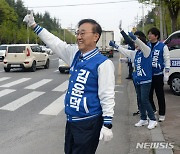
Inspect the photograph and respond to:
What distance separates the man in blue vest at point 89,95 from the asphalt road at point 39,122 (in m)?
2.13

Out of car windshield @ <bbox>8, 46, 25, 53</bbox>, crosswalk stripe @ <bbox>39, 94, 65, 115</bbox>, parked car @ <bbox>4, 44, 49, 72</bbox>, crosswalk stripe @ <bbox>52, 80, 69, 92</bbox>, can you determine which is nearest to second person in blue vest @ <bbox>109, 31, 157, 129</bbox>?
crosswalk stripe @ <bbox>39, 94, 65, 115</bbox>

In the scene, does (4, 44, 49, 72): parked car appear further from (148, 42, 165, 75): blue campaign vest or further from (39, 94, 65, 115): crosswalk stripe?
(148, 42, 165, 75): blue campaign vest

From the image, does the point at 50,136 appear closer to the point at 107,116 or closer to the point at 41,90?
the point at 107,116

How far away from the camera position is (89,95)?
124 inches

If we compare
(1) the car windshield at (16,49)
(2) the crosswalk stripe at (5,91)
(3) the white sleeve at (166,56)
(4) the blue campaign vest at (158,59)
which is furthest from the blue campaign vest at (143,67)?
(1) the car windshield at (16,49)

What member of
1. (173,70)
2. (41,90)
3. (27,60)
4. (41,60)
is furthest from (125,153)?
(41,60)

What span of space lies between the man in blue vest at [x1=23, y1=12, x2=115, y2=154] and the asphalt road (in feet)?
6.98

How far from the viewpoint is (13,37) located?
69.8 m

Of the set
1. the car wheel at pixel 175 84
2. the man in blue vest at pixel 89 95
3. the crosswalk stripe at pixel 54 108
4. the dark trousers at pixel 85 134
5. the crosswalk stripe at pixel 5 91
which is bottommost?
the crosswalk stripe at pixel 54 108

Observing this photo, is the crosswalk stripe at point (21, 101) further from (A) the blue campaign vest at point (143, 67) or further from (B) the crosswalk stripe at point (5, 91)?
(A) the blue campaign vest at point (143, 67)

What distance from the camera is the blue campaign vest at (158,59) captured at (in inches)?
272

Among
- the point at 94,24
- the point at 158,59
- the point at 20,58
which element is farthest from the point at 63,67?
the point at 94,24

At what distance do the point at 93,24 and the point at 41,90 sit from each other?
30.9 feet

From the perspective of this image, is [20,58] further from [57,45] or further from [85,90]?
[85,90]
